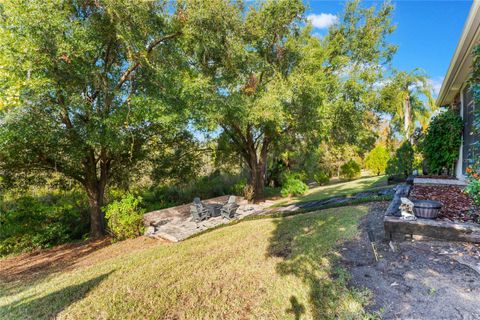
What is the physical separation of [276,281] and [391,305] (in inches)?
50.5

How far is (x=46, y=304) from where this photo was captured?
9.94ft

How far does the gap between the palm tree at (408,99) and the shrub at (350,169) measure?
4270 millimetres

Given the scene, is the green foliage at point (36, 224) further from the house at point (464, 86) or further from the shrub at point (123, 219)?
the house at point (464, 86)

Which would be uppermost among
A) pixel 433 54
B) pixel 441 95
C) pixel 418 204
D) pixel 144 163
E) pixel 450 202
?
pixel 433 54

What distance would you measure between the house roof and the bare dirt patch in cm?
774

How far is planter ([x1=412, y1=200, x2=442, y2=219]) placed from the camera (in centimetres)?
339

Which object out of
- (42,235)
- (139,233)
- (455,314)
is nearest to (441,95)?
(455,314)

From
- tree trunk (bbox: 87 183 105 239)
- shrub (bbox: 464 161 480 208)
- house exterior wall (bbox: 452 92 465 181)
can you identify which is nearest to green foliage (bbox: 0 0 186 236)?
tree trunk (bbox: 87 183 105 239)

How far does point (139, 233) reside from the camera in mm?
6867

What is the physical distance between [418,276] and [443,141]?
6.71m

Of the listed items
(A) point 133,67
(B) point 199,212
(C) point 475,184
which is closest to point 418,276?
(C) point 475,184

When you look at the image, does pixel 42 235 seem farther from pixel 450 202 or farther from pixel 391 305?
pixel 450 202

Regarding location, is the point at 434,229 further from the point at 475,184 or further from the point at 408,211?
the point at 475,184

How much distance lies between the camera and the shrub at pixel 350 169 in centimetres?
1906
